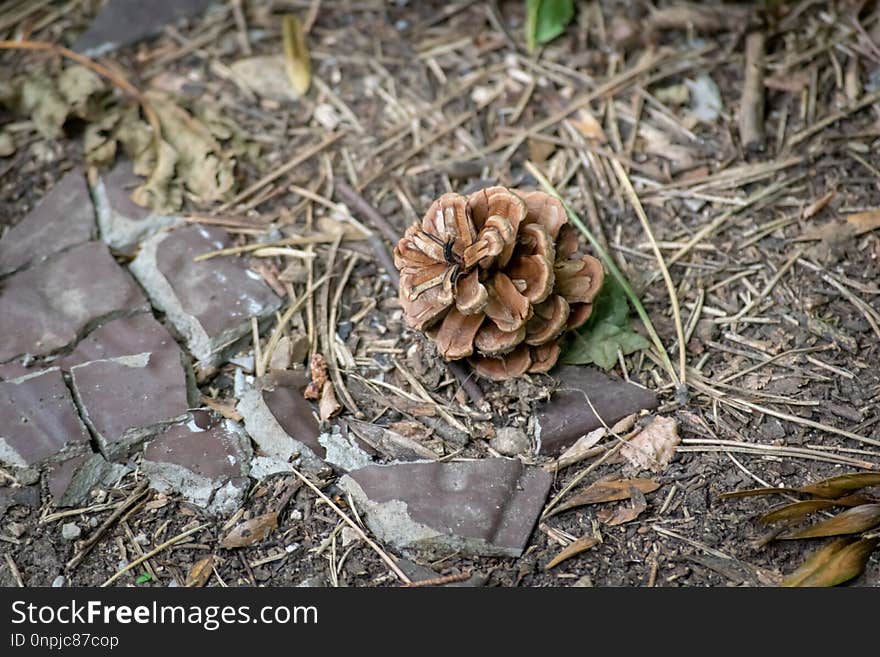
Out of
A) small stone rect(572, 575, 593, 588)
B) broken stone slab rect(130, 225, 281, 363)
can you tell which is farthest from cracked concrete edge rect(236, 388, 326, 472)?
small stone rect(572, 575, 593, 588)

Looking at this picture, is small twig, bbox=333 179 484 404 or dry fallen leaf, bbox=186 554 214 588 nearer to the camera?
dry fallen leaf, bbox=186 554 214 588

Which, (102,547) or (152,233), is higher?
(152,233)

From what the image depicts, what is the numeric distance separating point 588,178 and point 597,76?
18.5 inches

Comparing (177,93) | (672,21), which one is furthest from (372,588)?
(672,21)

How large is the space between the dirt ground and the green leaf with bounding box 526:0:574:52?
0.05 m

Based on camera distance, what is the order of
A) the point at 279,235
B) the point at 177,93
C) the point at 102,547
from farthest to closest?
the point at 177,93 → the point at 279,235 → the point at 102,547

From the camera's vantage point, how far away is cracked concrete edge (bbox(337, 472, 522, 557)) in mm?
Result: 1961

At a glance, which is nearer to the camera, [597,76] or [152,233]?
[152,233]

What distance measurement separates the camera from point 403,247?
6.88 ft

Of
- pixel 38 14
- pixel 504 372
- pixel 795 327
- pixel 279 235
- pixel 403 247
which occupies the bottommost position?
pixel 795 327

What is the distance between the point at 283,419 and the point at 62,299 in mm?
751

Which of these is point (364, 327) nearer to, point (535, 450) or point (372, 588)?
point (535, 450)

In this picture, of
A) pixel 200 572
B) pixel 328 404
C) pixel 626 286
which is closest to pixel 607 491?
pixel 626 286

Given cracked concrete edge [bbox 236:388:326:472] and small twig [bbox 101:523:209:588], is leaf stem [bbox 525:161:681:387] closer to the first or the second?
cracked concrete edge [bbox 236:388:326:472]
